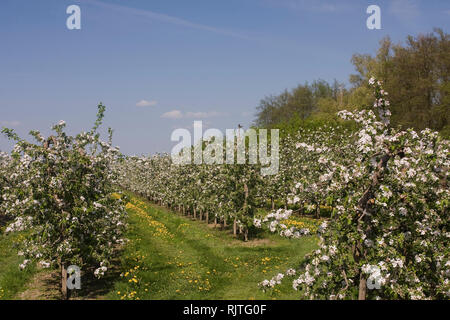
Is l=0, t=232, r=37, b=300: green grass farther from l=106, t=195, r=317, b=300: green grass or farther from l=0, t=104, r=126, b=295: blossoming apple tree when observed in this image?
l=106, t=195, r=317, b=300: green grass

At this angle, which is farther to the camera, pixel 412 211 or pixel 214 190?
pixel 214 190

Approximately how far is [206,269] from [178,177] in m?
24.3

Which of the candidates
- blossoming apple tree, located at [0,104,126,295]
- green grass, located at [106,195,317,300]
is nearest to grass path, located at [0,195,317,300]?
green grass, located at [106,195,317,300]

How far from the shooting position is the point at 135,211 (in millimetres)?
38438

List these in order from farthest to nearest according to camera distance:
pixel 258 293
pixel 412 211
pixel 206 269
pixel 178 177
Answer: pixel 178 177, pixel 206 269, pixel 258 293, pixel 412 211

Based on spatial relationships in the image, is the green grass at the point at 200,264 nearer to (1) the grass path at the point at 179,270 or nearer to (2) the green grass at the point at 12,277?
(1) the grass path at the point at 179,270

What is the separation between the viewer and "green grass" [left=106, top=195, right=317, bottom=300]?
48.9ft

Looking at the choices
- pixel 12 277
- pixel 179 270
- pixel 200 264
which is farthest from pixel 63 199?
pixel 200 264

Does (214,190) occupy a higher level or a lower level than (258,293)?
Answer: higher

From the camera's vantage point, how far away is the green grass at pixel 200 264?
1491 centimetres

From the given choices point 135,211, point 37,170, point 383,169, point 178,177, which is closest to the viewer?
point 383,169
